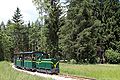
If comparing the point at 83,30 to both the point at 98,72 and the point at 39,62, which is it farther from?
the point at 98,72

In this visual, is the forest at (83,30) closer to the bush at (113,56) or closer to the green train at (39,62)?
the bush at (113,56)

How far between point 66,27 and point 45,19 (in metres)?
8.60

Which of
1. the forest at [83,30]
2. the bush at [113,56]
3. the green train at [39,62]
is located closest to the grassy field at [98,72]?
the green train at [39,62]

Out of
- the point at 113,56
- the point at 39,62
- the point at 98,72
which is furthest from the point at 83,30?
the point at 98,72

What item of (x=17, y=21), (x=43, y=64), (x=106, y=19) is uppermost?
(x=17, y=21)

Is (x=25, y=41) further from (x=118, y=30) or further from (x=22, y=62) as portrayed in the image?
(x=22, y=62)

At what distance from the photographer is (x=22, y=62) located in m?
48.1

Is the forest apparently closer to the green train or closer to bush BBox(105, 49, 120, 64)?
bush BBox(105, 49, 120, 64)

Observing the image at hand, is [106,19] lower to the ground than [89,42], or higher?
higher

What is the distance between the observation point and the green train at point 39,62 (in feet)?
122

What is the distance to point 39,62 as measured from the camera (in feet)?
132

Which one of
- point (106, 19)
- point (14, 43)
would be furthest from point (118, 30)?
point (14, 43)

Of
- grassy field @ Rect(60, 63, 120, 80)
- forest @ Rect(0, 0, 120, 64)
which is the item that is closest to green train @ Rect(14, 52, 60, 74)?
grassy field @ Rect(60, 63, 120, 80)

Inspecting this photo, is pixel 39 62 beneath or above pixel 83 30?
beneath
